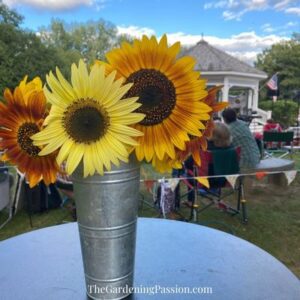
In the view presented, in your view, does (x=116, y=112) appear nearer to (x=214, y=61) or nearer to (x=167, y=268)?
(x=167, y=268)

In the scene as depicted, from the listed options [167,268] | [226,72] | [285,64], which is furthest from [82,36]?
[167,268]

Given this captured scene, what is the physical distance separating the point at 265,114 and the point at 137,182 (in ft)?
62.9

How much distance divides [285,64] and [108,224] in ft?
139

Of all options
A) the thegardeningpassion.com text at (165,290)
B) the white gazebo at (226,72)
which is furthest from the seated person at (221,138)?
the white gazebo at (226,72)

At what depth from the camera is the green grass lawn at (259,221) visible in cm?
396

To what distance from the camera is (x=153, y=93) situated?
2.82 ft

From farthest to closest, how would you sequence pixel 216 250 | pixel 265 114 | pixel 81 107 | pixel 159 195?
1. pixel 265 114
2. pixel 159 195
3. pixel 216 250
4. pixel 81 107

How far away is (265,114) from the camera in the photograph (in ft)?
62.1

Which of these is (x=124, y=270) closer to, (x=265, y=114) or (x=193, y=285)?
(x=193, y=285)

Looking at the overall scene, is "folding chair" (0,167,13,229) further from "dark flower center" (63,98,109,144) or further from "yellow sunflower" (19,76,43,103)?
"dark flower center" (63,98,109,144)

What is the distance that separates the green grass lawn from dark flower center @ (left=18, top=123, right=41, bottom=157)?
3.02m

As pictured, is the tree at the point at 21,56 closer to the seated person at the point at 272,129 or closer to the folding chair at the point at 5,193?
the seated person at the point at 272,129

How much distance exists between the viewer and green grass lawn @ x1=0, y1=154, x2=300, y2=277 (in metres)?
3.96

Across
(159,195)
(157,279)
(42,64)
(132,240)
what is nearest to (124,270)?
(132,240)
